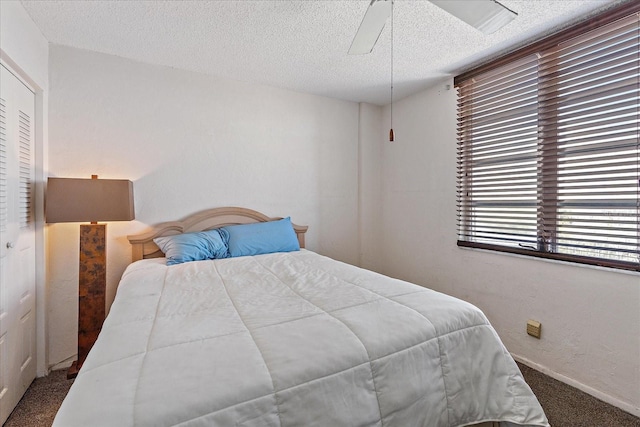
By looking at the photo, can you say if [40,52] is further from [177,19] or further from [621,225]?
[621,225]

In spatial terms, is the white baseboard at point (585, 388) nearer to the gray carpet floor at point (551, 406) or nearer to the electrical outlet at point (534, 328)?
the gray carpet floor at point (551, 406)

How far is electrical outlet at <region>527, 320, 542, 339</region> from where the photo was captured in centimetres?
209

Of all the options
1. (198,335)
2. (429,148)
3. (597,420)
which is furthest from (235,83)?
(597,420)

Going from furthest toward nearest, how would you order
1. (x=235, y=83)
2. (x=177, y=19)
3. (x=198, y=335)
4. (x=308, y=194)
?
(x=308, y=194), (x=235, y=83), (x=177, y=19), (x=198, y=335)

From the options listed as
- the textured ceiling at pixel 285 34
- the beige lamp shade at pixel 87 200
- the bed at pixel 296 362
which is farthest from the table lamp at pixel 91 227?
the textured ceiling at pixel 285 34

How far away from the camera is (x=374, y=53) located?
7.57ft

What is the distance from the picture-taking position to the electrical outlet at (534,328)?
2086mm

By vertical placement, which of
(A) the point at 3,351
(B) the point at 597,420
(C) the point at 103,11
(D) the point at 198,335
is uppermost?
(C) the point at 103,11

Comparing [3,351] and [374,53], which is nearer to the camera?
[3,351]

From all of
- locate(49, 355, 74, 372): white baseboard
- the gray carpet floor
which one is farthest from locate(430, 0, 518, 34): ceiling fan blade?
Answer: locate(49, 355, 74, 372): white baseboard

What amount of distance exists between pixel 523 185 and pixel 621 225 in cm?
60

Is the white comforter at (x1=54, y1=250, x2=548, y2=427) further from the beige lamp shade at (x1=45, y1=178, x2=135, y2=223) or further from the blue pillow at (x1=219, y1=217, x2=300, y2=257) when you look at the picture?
the blue pillow at (x1=219, y1=217, x2=300, y2=257)

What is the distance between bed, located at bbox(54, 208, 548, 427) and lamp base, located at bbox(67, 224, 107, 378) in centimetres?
76

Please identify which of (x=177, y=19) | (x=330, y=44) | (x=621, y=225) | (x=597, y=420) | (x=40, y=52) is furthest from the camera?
(x=330, y=44)
